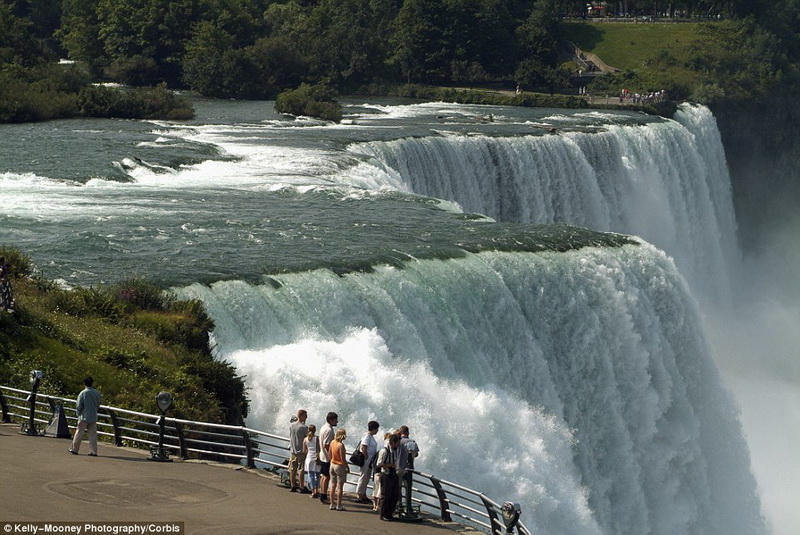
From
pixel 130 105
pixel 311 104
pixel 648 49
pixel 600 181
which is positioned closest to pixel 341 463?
pixel 600 181

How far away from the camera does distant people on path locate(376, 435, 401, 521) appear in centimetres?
1803

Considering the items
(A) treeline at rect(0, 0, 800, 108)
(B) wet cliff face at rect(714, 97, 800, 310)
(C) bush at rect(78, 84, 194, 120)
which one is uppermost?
(A) treeline at rect(0, 0, 800, 108)

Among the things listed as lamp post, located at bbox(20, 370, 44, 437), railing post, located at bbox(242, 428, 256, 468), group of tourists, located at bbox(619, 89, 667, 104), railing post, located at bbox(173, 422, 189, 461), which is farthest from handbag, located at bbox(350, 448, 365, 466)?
group of tourists, located at bbox(619, 89, 667, 104)

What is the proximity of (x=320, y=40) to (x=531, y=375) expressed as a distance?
218 ft

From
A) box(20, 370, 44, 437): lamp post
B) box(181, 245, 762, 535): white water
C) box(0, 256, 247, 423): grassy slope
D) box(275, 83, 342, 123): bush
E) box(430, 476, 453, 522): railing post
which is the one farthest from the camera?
box(275, 83, 342, 123): bush

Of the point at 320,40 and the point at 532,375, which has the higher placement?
the point at 320,40

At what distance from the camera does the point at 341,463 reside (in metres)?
18.3

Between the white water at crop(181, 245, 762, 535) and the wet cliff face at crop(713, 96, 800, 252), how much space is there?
47.5 m

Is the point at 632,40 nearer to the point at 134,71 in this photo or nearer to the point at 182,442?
the point at 134,71

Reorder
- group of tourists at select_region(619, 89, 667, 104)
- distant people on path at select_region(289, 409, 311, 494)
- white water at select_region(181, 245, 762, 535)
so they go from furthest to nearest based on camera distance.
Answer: group of tourists at select_region(619, 89, 667, 104) < white water at select_region(181, 245, 762, 535) < distant people on path at select_region(289, 409, 311, 494)

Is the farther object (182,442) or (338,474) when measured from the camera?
(182,442)

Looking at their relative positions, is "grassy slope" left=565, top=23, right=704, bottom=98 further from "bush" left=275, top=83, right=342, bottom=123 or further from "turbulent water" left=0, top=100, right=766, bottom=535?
"turbulent water" left=0, top=100, right=766, bottom=535

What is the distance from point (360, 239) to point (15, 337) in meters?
13.0

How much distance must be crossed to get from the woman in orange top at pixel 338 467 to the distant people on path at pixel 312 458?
1.38 ft
